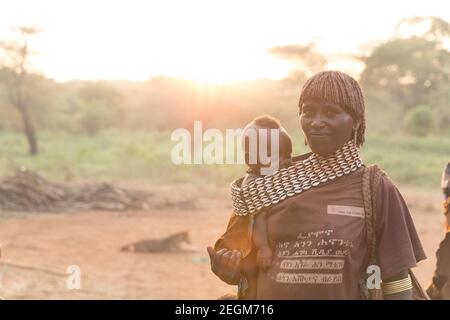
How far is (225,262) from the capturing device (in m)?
1.78

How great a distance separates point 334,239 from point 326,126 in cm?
28

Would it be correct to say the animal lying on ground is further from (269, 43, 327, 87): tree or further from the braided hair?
(269, 43, 327, 87): tree

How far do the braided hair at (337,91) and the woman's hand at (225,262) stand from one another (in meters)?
0.44

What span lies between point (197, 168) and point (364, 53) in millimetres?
12685

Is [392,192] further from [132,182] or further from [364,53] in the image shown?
[364,53]

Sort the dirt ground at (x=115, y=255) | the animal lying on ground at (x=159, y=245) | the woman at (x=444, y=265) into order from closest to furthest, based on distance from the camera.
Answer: the woman at (x=444, y=265)
the dirt ground at (x=115, y=255)
the animal lying on ground at (x=159, y=245)

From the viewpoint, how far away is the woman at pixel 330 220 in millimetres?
1752

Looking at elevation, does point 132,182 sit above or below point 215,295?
above

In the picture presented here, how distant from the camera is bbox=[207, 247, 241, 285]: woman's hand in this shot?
5.85ft

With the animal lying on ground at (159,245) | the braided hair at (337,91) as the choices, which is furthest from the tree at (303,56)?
the braided hair at (337,91)

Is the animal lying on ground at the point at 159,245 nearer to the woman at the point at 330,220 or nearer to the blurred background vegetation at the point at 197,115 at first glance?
the blurred background vegetation at the point at 197,115

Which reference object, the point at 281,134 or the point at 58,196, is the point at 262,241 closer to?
the point at 281,134
